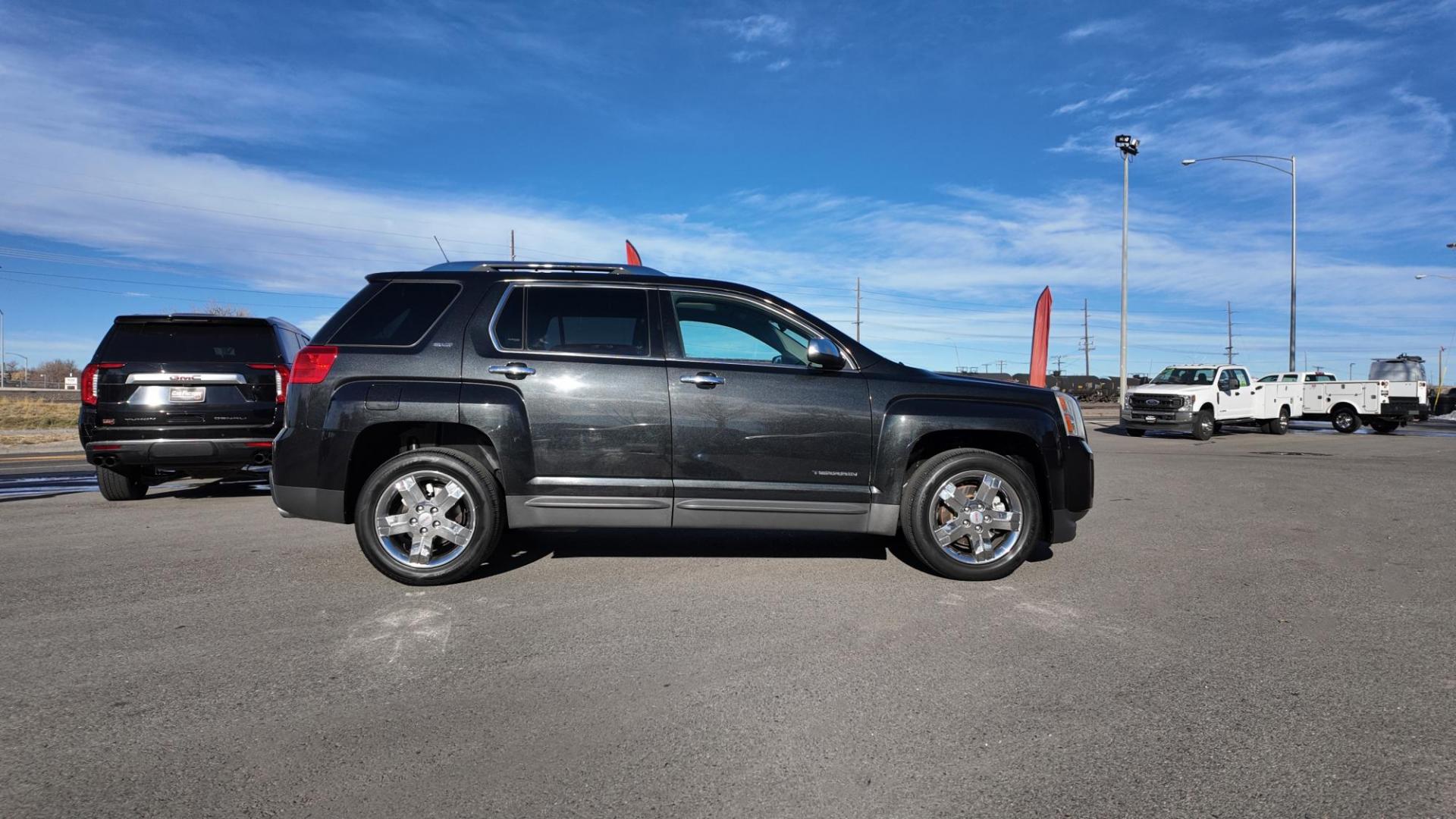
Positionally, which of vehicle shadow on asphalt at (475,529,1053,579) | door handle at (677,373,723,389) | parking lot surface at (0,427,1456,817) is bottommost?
parking lot surface at (0,427,1456,817)

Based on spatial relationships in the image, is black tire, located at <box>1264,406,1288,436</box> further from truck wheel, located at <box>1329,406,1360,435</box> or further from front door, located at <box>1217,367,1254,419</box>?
truck wheel, located at <box>1329,406,1360,435</box>

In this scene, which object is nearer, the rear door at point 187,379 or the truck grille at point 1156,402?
the rear door at point 187,379

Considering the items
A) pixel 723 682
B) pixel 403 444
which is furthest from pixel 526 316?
pixel 723 682

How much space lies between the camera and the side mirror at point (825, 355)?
4906 mm

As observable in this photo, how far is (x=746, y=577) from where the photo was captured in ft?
16.4

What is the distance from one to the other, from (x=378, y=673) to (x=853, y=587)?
2556mm

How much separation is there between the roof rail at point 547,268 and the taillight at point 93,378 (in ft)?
14.4

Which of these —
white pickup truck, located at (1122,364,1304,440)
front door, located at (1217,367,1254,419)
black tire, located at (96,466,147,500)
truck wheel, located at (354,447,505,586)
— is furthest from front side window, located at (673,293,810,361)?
front door, located at (1217,367,1254,419)

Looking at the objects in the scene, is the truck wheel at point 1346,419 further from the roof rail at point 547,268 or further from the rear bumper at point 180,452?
the rear bumper at point 180,452

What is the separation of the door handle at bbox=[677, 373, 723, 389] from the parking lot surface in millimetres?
1171

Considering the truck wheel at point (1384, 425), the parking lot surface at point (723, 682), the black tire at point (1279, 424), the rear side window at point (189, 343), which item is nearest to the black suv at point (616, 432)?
the parking lot surface at point (723, 682)

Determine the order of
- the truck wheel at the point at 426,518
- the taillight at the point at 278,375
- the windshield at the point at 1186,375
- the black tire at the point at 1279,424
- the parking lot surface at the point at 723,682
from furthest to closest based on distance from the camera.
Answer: the black tire at the point at 1279,424 < the windshield at the point at 1186,375 < the taillight at the point at 278,375 < the truck wheel at the point at 426,518 < the parking lot surface at the point at 723,682

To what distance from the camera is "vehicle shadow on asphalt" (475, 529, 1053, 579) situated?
5.62 meters

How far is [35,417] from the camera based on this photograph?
29906 millimetres
